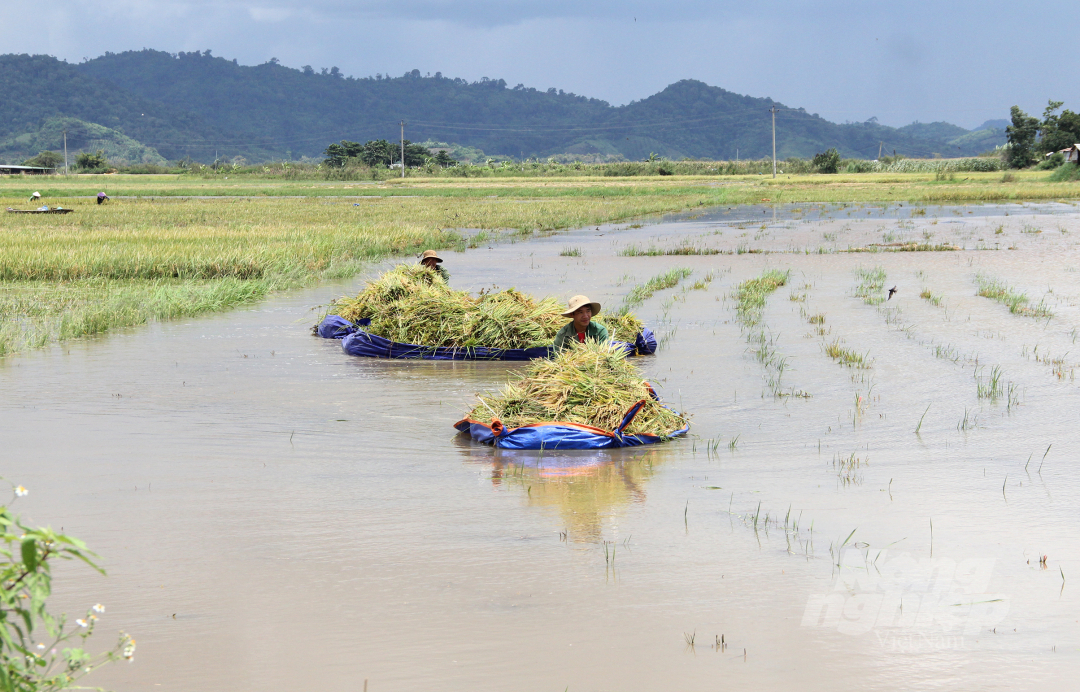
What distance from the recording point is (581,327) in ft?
22.1

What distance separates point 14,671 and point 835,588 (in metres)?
2.70

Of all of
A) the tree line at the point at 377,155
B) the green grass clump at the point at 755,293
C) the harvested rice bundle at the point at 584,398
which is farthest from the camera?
the tree line at the point at 377,155

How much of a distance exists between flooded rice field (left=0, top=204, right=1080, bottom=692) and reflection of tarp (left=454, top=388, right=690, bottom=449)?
4.3 inches

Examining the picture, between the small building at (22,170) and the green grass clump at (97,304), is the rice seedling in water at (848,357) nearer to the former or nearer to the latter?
the green grass clump at (97,304)

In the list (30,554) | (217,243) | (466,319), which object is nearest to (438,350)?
(466,319)

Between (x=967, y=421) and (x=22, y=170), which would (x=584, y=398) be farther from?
(x=22, y=170)

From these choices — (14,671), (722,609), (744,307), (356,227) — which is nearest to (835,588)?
(722,609)

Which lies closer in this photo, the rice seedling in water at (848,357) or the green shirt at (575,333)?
the green shirt at (575,333)

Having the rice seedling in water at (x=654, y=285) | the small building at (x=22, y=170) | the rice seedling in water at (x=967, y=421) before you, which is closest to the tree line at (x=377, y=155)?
the small building at (x=22, y=170)

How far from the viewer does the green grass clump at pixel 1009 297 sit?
10.7 meters

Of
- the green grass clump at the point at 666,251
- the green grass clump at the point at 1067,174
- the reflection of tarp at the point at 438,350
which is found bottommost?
the reflection of tarp at the point at 438,350

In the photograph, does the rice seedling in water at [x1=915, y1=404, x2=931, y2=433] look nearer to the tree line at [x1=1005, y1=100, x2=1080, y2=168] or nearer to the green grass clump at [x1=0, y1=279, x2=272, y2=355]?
the green grass clump at [x1=0, y1=279, x2=272, y2=355]

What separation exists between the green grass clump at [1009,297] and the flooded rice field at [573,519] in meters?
1.33

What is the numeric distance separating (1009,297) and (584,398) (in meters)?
7.86
